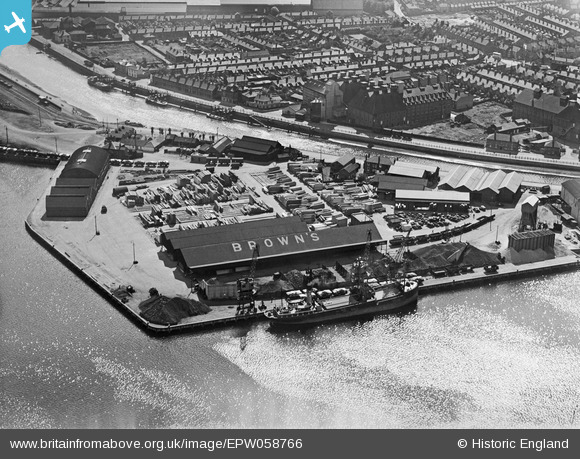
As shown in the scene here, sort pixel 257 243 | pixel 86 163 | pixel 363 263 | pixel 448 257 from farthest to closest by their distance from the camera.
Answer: pixel 86 163 → pixel 448 257 → pixel 257 243 → pixel 363 263

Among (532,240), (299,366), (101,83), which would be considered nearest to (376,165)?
(532,240)

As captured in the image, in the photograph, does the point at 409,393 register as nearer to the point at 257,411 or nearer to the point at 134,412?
the point at 257,411

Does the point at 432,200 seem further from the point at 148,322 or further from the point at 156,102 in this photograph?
the point at 156,102

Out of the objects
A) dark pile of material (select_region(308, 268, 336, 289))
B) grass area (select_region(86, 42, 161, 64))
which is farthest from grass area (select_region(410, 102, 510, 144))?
grass area (select_region(86, 42, 161, 64))

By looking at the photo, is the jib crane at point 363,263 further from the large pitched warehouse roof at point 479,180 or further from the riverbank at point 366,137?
the riverbank at point 366,137

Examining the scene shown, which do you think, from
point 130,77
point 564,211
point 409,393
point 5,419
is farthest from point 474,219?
point 130,77

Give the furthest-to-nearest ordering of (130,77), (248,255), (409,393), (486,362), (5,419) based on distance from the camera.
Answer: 1. (130,77)
2. (248,255)
3. (486,362)
4. (409,393)
5. (5,419)
